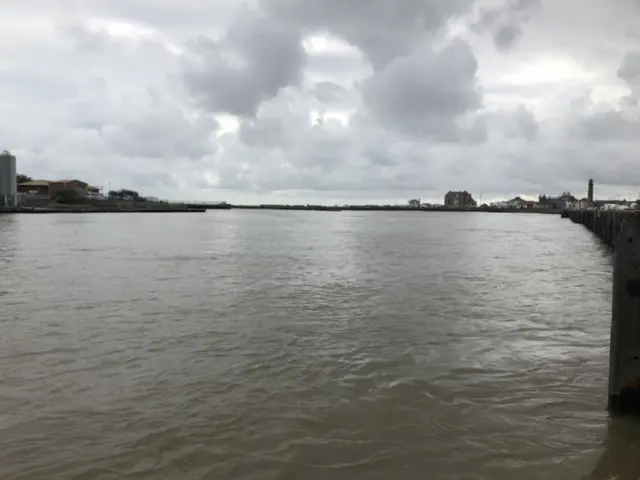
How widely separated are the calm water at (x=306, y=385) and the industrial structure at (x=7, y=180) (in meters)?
135

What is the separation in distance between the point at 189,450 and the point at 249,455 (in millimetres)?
721

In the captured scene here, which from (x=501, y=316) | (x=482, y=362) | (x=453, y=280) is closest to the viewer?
(x=482, y=362)

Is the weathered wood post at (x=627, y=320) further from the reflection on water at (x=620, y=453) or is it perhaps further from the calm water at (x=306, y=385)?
the calm water at (x=306, y=385)

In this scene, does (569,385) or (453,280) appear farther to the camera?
(453,280)

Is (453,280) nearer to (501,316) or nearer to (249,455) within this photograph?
(501,316)

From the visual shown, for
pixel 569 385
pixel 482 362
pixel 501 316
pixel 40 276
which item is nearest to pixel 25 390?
pixel 482 362

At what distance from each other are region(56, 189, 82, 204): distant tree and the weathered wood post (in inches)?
6971

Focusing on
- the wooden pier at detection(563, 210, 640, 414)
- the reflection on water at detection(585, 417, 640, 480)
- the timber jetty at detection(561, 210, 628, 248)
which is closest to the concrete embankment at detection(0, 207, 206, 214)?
the timber jetty at detection(561, 210, 628, 248)

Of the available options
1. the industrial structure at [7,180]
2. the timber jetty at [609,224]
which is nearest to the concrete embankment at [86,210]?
the industrial structure at [7,180]

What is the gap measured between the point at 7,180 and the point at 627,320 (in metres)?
154

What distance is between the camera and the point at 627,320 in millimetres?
6922

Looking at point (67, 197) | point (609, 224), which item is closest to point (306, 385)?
point (609, 224)

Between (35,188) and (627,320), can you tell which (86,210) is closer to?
(35,188)

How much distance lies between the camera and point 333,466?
19.9 feet
